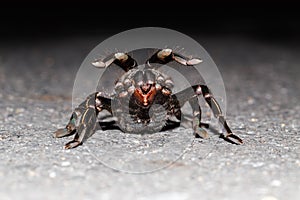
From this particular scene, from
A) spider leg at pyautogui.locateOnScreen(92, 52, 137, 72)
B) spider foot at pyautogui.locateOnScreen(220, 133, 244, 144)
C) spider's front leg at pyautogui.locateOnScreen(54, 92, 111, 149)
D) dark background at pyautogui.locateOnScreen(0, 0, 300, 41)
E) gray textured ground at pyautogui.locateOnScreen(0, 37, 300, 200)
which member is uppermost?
dark background at pyautogui.locateOnScreen(0, 0, 300, 41)

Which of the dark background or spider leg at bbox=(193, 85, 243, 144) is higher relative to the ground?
the dark background

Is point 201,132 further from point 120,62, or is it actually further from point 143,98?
point 120,62

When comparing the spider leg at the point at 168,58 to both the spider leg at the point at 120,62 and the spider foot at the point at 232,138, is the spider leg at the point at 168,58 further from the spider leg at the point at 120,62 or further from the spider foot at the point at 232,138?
the spider foot at the point at 232,138

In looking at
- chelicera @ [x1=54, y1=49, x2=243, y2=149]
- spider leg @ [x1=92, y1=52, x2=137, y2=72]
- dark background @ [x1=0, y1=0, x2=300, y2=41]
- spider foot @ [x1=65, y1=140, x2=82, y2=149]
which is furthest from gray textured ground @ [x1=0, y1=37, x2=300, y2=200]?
dark background @ [x1=0, y1=0, x2=300, y2=41]

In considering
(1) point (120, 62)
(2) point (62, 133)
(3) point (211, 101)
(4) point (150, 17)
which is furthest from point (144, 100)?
(4) point (150, 17)

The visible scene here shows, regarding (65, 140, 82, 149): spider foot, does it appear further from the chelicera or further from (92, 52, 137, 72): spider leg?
(92, 52, 137, 72): spider leg

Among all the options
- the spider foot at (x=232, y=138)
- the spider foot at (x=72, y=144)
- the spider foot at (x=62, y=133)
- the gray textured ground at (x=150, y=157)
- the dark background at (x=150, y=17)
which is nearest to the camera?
the gray textured ground at (x=150, y=157)

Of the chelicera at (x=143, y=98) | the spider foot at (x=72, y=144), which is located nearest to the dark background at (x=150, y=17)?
the chelicera at (x=143, y=98)
